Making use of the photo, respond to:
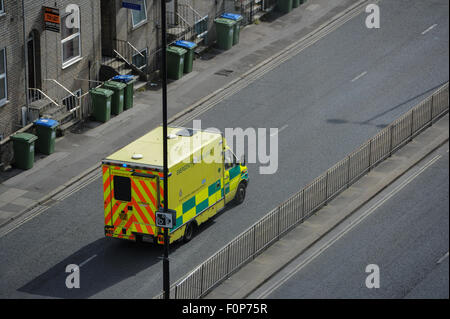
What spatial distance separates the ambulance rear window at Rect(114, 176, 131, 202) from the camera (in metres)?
30.2

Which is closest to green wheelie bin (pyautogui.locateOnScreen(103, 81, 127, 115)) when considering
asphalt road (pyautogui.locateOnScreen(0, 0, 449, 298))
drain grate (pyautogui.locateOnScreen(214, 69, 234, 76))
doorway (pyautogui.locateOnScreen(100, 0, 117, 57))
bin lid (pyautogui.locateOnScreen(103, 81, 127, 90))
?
bin lid (pyautogui.locateOnScreen(103, 81, 127, 90))

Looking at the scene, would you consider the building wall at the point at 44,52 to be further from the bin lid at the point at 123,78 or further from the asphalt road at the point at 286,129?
the asphalt road at the point at 286,129

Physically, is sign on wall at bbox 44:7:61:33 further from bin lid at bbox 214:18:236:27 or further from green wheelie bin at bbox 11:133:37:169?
bin lid at bbox 214:18:236:27

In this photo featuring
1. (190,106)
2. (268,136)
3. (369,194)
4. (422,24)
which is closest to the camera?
(369,194)

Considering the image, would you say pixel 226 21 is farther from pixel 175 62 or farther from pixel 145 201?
pixel 145 201

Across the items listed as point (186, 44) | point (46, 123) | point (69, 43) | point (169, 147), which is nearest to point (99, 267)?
point (169, 147)

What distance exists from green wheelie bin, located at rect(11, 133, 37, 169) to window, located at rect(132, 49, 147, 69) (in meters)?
8.11

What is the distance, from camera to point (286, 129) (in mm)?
39188

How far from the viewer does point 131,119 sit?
40.2m

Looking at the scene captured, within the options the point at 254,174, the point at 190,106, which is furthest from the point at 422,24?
the point at 254,174

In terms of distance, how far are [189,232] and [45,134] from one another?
25.8 ft
